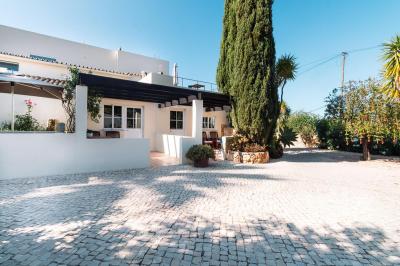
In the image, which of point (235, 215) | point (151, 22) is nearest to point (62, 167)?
point (235, 215)

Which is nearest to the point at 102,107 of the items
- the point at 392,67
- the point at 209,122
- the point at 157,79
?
the point at 157,79

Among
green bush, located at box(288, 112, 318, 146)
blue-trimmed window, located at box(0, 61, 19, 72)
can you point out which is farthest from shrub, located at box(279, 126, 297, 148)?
blue-trimmed window, located at box(0, 61, 19, 72)

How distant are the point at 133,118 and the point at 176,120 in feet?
10.6

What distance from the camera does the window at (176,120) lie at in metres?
15.8

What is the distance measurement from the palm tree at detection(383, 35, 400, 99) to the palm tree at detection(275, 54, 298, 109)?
4560mm

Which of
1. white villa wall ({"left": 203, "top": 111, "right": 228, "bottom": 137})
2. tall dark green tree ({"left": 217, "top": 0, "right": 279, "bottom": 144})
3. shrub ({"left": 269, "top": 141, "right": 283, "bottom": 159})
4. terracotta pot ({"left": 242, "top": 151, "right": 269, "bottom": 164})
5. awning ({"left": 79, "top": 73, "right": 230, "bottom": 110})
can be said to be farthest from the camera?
white villa wall ({"left": 203, "top": 111, "right": 228, "bottom": 137})

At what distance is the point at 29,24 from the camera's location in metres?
16.6

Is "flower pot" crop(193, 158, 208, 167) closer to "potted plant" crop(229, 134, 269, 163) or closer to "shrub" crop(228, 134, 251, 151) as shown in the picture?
"potted plant" crop(229, 134, 269, 163)

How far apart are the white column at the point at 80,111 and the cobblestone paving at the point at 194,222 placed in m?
1.72

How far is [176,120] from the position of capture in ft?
52.6

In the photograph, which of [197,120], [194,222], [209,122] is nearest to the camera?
[194,222]

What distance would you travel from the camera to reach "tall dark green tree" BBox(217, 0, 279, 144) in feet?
37.9

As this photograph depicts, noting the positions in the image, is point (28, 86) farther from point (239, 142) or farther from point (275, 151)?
point (275, 151)

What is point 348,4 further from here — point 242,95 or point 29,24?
point 29,24
